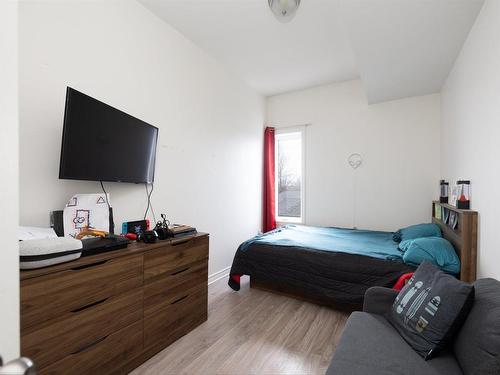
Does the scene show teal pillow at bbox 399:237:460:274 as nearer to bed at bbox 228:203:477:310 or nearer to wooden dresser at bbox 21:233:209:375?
bed at bbox 228:203:477:310

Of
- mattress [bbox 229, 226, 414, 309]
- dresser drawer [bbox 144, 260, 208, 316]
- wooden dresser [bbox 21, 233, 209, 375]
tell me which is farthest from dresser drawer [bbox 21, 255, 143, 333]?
mattress [bbox 229, 226, 414, 309]

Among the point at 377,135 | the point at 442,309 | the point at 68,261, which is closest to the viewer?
the point at 442,309

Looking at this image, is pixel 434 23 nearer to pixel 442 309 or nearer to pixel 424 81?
pixel 424 81

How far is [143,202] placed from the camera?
2.29m

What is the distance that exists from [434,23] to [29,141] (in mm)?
3055

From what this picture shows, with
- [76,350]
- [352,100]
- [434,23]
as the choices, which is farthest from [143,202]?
[352,100]

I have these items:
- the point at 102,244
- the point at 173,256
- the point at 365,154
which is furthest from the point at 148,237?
the point at 365,154

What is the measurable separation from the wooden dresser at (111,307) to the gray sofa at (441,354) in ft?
3.97

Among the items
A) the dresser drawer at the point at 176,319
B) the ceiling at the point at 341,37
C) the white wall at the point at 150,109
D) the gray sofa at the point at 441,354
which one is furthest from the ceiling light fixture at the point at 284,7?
the dresser drawer at the point at 176,319

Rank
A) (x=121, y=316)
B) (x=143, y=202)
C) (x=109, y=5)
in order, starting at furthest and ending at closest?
1. (x=143, y=202)
2. (x=109, y=5)
3. (x=121, y=316)

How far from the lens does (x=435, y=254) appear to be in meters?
2.03

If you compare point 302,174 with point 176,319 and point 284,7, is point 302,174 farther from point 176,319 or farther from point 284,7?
point 176,319

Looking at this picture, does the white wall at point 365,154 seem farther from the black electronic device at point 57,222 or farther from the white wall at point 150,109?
the black electronic device at point 57,222

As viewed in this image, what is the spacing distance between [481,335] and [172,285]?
1740 millimetres
